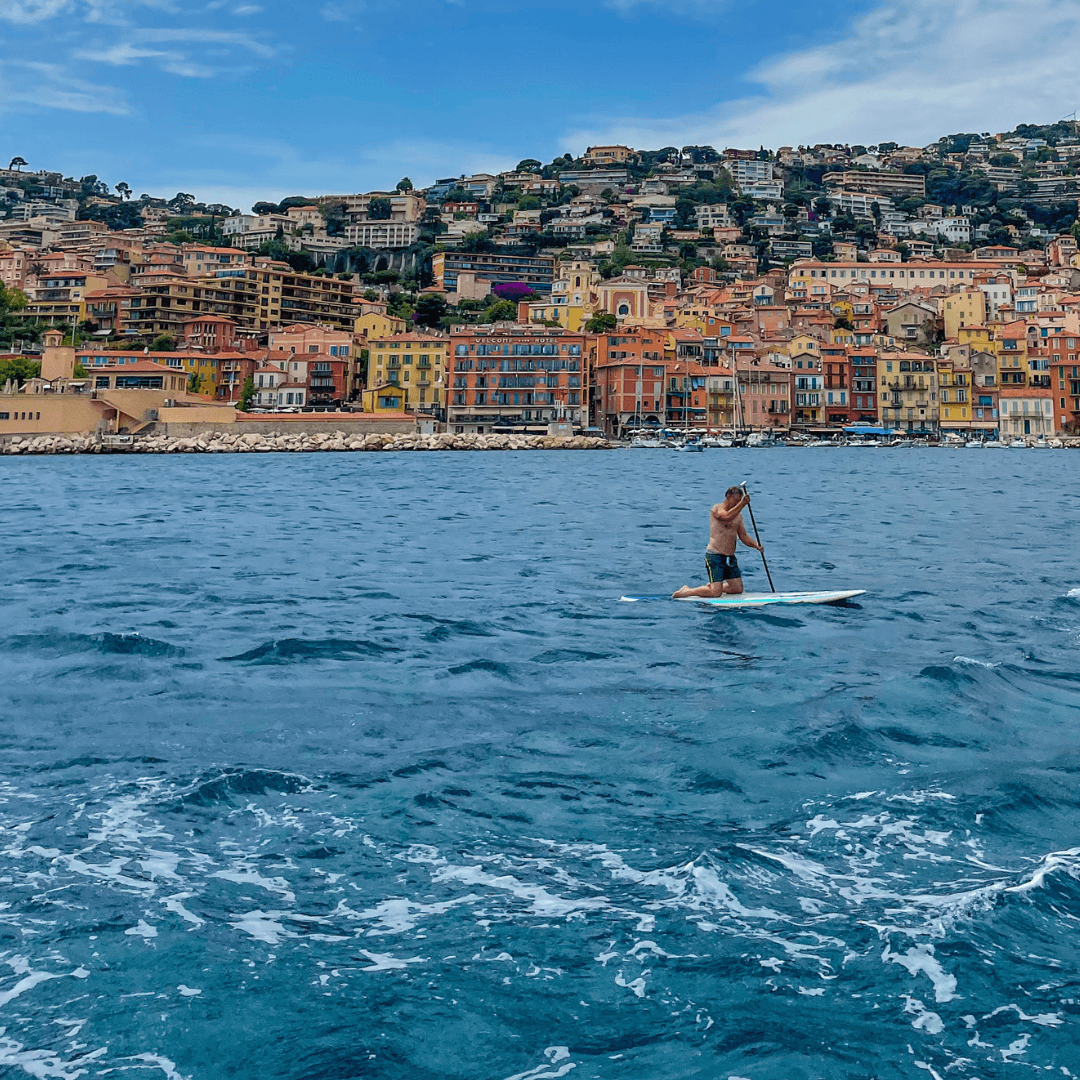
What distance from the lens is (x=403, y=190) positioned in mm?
187750

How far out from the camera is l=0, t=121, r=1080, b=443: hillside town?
86250 mm

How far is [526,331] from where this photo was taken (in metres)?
87.0

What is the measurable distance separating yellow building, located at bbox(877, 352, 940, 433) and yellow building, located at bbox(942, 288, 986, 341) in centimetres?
1465

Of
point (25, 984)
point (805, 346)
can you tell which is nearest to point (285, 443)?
point (805, 346)

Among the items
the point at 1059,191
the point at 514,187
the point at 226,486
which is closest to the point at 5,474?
the point at 226,486

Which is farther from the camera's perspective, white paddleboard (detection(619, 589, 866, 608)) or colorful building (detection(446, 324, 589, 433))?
colorful building (detection(446, 324, 589, 433))

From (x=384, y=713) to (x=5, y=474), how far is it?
46.2m

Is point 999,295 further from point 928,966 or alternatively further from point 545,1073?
point 545,1073

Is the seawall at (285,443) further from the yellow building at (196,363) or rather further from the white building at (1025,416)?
the white building at (1025,416)

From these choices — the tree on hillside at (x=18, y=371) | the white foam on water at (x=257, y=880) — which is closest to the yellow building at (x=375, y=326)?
the tree on hillside at (x=18, y=371)

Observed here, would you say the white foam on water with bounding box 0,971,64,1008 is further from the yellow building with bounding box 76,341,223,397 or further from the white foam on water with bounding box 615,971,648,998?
the yellow building with bounding box 76,341,223,397

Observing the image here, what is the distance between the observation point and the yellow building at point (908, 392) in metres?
93.1

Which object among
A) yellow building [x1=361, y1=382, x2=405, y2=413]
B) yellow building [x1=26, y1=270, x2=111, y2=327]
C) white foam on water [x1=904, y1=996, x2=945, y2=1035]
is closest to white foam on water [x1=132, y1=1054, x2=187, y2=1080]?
white foam on water [x1=904, y1=996, x2=945, y2=1035]

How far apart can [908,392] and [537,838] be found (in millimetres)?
94586
